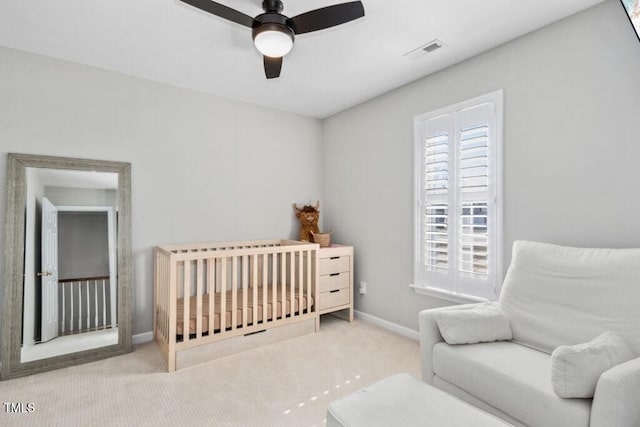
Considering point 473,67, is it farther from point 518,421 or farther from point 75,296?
point 75,296

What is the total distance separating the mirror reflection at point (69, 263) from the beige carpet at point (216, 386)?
0.92 ft

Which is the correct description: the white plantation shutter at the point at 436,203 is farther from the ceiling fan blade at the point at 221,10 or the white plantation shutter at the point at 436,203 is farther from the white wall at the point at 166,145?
the ceiling fan blade at the point at 221,10

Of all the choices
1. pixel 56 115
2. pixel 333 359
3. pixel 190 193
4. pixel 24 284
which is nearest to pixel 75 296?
pixel 24 284

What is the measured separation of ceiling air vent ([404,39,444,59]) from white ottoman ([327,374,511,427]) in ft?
7.53

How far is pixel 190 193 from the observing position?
3.24 meters

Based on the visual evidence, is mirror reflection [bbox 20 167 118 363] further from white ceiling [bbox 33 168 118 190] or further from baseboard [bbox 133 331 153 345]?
baseboard [bbox 133 331 153 345]

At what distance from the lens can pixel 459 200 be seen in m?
2.64

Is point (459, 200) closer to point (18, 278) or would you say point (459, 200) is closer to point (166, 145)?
point (166, 145)

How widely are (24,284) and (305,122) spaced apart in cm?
323

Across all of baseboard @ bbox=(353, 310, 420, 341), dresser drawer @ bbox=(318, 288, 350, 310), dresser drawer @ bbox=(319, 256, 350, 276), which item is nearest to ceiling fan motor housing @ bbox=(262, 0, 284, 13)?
dresser drawer @ bbox=(319, 256, 350, 276)

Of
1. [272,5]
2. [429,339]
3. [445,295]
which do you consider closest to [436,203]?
[445,295]

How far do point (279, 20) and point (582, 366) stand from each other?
7.29ft

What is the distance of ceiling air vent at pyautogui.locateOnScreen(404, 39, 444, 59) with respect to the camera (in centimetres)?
235

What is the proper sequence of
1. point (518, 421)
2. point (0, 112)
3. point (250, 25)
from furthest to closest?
point (0, 112), point (250, 25), point (518, 421)
